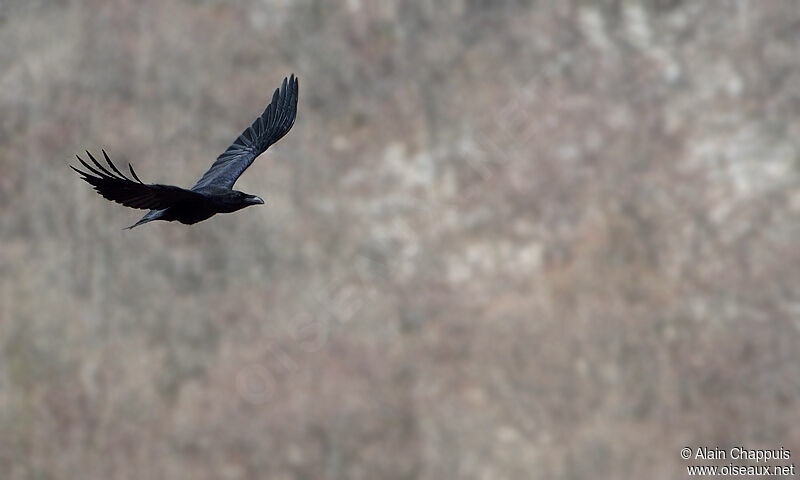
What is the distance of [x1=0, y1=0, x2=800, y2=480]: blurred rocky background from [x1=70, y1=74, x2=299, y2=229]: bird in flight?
46.3 feet

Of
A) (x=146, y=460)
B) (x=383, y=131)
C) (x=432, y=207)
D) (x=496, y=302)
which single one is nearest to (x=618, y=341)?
(x=496, y=302)

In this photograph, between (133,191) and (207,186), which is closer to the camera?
(133,191)

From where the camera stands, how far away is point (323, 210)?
1094 inches

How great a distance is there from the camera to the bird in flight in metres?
9.74

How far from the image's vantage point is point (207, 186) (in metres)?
11.8

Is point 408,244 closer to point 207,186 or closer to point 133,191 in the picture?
point 207,186

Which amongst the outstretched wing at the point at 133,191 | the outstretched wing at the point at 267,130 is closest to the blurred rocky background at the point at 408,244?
the outstretched wing at the point at 267,130

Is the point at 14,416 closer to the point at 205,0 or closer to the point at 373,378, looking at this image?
the point at 373,378

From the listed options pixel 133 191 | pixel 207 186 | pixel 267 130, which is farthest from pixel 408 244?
pixel 133 191

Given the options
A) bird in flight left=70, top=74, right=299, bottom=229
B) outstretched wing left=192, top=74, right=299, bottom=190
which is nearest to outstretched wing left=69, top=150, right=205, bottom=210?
bird in flight left=70, top=74, right=299, bottom=229

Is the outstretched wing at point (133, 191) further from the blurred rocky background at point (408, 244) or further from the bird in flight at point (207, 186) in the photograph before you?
the blurred rocky background at point (408, 244)

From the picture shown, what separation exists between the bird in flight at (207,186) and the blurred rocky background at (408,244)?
14105mm

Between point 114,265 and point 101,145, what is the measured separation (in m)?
2.58

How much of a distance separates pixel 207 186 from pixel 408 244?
52.3 feet
